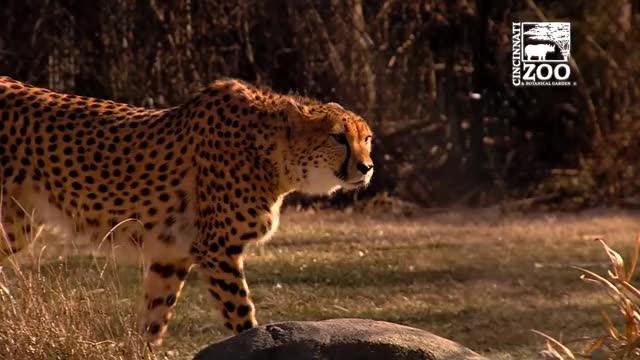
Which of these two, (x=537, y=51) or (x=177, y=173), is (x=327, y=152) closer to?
(x=177, y=173)

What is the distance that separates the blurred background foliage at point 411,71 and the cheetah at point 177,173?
18.0 ft

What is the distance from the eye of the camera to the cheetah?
615 centimetres

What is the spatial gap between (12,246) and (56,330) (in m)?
1.26

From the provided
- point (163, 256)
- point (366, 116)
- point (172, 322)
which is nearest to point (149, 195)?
point (163, 256)

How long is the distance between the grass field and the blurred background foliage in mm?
792

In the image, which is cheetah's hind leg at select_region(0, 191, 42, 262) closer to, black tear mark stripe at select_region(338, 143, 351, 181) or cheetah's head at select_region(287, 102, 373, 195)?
cheetah's head at select_region(287, 102, 373, 195)

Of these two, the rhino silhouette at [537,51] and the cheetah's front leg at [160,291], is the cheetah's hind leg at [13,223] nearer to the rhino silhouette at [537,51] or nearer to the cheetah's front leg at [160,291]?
the cheetah's front leg at [160,291]

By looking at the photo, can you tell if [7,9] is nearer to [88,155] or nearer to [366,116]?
[366,116]

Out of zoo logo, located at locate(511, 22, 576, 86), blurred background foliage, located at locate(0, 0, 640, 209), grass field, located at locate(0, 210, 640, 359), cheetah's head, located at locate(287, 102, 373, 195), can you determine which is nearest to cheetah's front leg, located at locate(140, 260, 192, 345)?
grass field, located at locate(0, 210, 640, 359)

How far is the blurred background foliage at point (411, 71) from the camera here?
12047 mm

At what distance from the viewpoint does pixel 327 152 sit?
6.24m

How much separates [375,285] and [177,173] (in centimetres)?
240

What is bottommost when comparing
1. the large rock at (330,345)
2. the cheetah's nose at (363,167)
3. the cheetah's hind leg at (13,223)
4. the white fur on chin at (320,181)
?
the large rock at (330,345)

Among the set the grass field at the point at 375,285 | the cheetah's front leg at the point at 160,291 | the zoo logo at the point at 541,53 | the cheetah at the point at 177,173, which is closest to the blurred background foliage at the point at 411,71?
the zoo logo at the point at 541,53
